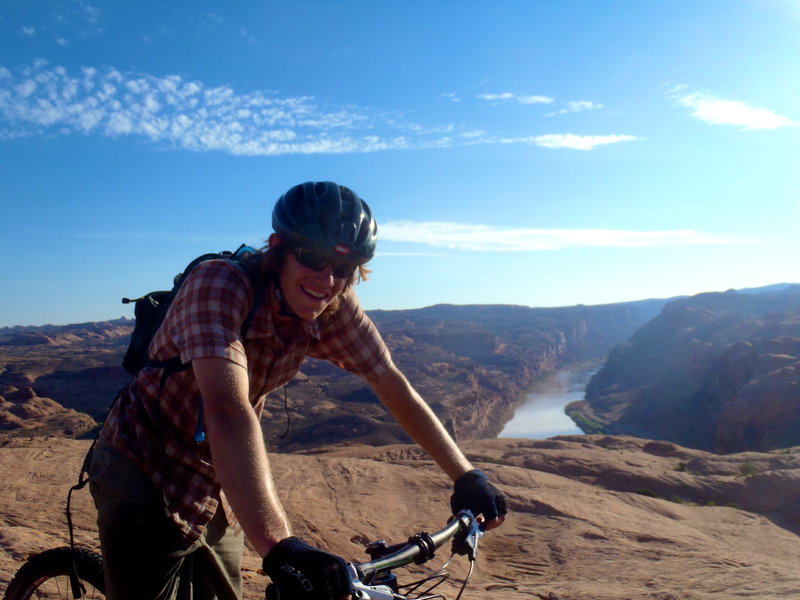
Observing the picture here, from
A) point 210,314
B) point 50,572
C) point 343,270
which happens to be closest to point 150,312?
point 210,314

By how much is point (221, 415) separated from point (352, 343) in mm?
893

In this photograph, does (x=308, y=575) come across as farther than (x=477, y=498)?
No

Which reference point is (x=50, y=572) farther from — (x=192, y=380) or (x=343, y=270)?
(x=343, y=270)

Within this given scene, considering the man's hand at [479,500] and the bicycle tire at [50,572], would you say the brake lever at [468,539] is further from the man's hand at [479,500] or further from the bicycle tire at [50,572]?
the bicycle tire at [50,572]

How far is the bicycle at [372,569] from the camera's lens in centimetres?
167

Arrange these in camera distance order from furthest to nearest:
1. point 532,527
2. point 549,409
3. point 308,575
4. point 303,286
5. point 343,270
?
1. point 549,409
2. point 532,527
3. point 343,270
4. point 303,286
5. point 308,575

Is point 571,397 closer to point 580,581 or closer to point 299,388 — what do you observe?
point 299,388

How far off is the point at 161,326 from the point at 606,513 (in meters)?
10.7

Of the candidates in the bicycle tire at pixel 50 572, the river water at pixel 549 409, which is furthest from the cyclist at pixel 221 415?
the river water at pixel 549 409

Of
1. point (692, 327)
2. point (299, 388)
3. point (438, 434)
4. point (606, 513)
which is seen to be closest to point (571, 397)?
point (692, 327)

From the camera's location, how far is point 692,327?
8356cm

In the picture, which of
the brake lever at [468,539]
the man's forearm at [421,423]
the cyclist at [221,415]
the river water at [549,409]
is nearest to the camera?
the cyclist at [221,415]

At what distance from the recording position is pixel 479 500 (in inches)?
94.3

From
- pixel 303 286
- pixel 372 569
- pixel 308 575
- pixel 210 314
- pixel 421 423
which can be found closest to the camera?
pixel 308 575
